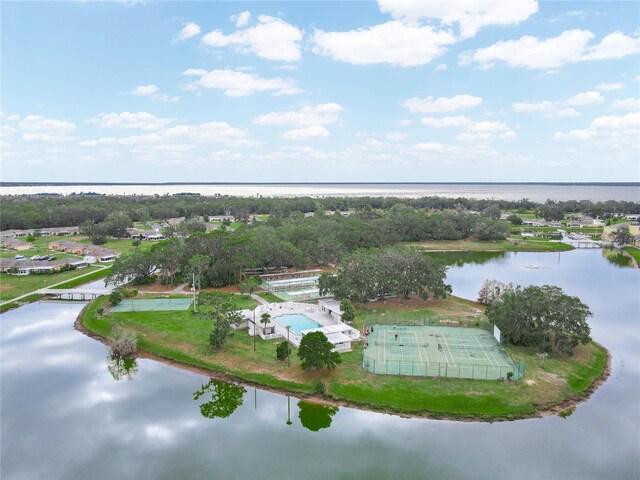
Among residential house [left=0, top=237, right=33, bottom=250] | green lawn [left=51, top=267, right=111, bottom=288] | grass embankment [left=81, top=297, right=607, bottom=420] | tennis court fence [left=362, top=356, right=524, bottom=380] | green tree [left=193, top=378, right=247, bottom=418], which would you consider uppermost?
residential house [left=0, top=237, right=33, bottom=250]

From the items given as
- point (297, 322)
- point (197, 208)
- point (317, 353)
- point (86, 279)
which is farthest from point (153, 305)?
point (197, 208)

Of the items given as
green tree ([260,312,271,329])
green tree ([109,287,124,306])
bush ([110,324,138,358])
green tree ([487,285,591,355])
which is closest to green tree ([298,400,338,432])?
green tree ([260,312,271,329])

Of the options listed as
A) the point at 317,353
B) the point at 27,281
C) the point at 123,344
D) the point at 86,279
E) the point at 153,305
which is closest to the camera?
the point at 317,353

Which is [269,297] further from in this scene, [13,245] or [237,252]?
[13,245]

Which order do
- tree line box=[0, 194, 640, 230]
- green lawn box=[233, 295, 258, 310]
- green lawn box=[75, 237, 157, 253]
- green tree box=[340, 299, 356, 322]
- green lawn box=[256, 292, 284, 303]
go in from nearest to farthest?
green tree box=[340, 299, 356, 322] < green lawn box=[233, 295, 258, 310] < green lawn box=[256, 292, 284, 303] < green lawn box=[75, 237, 157, 253] < tree line box=[0, 194, 640, 230]

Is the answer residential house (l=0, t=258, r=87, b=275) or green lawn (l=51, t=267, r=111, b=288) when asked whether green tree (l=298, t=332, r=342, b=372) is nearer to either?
green lawn (l=51, t=267, r=111, b=288)

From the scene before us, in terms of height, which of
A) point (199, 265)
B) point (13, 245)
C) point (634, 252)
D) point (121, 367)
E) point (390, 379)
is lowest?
point (121, 367)

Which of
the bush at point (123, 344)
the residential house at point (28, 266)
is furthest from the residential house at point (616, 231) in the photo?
the residential house at point (28, 266)
